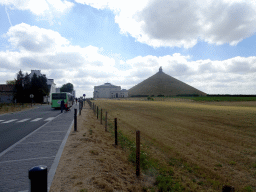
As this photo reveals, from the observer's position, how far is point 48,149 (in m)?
6.93

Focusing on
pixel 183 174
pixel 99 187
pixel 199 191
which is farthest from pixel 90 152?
pixel 199 191

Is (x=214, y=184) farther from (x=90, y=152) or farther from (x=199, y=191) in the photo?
(x=90, y=152)

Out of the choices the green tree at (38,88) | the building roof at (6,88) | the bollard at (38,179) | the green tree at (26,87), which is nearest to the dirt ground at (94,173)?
the bollard at (38,179)

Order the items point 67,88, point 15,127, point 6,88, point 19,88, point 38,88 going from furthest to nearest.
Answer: point 67,88 → point 6,88 → point 38,88 → point 19,88 → point 15,127

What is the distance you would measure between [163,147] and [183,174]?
8.70 ft

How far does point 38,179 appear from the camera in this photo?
209 cm

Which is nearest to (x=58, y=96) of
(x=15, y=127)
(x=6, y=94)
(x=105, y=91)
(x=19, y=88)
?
(x=15, y=127)

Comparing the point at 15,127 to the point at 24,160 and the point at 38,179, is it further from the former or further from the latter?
the point at 38,179

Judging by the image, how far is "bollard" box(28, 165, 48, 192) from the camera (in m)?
2.07

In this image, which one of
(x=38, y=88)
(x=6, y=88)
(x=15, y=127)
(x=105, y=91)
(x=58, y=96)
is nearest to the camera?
(x=15, y=127)

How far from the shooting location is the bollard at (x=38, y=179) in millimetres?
2070

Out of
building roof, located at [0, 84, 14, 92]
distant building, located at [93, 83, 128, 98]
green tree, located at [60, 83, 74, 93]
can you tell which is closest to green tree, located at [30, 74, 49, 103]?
building roof, located at [0, 84, 14, 92]

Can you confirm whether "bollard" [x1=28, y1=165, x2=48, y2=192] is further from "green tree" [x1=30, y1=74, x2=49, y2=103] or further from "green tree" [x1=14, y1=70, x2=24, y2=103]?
"green tree" [x1=30, y1=74, x2=49, y2=103]

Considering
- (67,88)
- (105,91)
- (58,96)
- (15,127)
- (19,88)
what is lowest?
(15,127)
